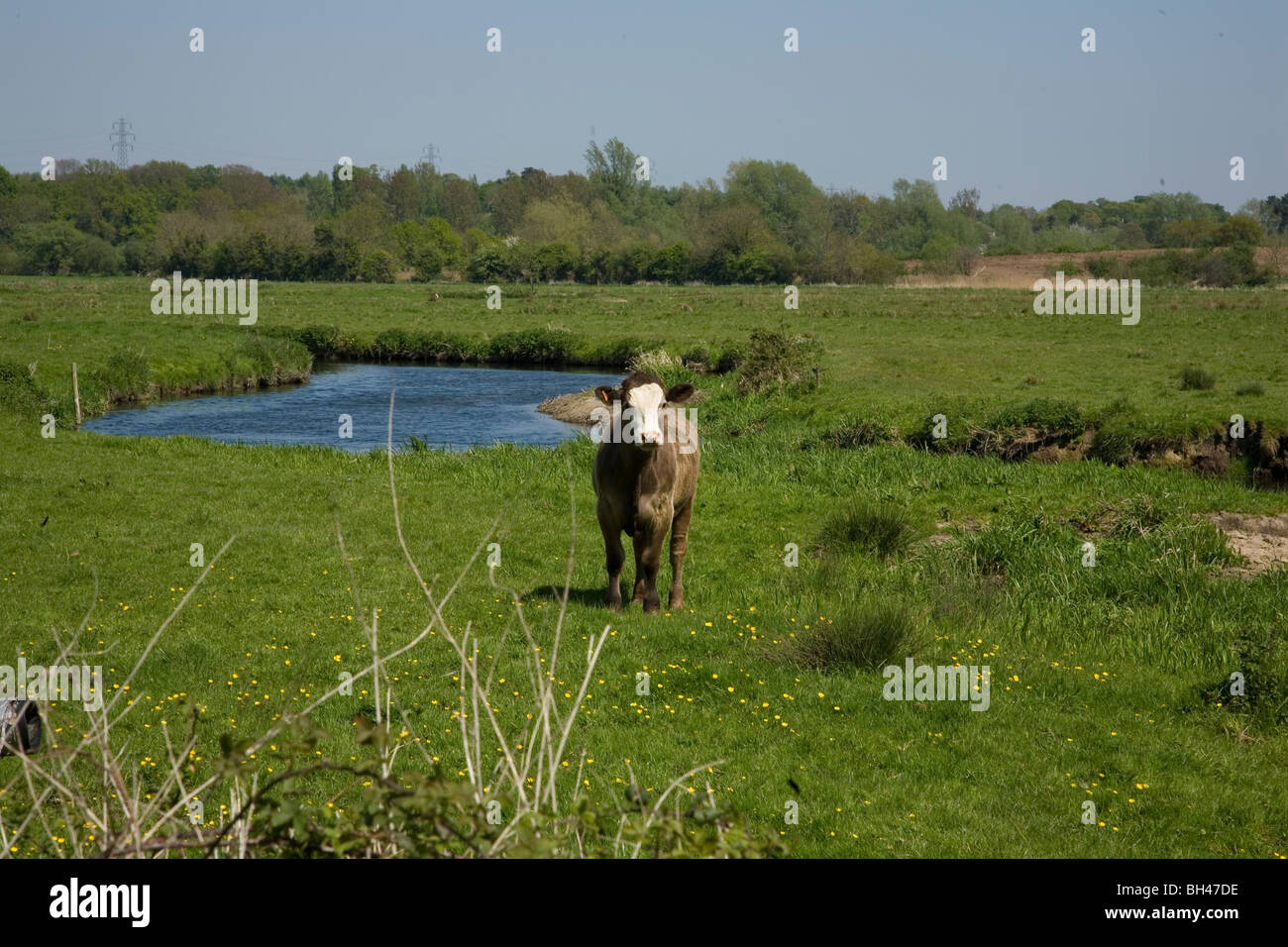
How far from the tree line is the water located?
Answer: 47887 mm

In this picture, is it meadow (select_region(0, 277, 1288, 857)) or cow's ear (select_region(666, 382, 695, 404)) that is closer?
meadow (select_region(0, 277, 1288, 857))

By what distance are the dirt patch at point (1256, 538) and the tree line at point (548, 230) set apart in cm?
7772

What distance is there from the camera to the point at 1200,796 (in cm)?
816

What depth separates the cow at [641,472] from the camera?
36.1 feet

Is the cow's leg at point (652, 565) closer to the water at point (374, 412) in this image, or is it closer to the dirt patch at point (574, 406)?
the water at point (374, 412)

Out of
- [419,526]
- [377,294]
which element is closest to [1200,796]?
[419,526]

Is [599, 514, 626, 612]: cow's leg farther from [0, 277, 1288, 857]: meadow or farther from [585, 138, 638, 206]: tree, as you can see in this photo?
[585, 138, 638, 206]: tree

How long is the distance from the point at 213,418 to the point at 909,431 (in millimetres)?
21128

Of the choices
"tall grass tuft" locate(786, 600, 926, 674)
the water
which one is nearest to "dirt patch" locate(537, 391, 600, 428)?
the water

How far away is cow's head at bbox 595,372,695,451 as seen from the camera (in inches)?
423

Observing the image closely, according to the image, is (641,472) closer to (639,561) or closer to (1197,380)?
(639,561)

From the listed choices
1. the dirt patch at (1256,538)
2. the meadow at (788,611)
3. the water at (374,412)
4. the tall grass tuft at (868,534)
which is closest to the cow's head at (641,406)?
the meadow at (788,611)

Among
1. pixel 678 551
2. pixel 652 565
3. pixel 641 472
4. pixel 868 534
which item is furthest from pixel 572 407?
pixel 641 472

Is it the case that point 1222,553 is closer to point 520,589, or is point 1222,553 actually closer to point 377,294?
point 520,589
